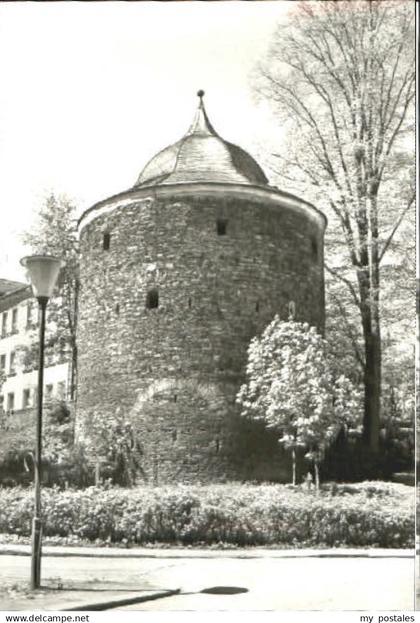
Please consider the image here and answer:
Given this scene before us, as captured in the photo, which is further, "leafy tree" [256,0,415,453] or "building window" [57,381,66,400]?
"building window" [57,381,66,400]

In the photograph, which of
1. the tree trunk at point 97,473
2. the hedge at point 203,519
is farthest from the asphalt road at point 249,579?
the tree trunk at point 97,473

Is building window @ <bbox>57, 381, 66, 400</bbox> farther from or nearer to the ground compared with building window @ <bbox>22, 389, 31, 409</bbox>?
farther from the ground

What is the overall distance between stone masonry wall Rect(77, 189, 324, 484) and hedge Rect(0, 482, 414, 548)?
13.0 ft

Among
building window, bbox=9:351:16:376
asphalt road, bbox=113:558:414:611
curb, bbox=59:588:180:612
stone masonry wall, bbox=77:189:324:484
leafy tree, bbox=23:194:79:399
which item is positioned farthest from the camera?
stone masonry wall, bbox=77:189:324:484

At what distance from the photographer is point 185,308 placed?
18.6m

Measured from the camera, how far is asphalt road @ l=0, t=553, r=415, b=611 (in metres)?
8.88

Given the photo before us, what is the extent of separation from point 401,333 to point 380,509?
2.92 metres

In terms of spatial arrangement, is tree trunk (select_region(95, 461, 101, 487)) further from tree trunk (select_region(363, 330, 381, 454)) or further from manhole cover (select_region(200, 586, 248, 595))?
manhole cover (select_region(200, 586, 248, 595))

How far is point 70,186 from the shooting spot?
12.9 meters

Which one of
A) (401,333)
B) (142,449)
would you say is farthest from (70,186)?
(142,449)

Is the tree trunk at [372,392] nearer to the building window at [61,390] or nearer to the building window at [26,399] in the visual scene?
the building window at [61,390]

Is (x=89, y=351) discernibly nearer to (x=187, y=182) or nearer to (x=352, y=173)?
(x=187, y=182)

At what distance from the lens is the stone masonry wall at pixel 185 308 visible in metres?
18.0

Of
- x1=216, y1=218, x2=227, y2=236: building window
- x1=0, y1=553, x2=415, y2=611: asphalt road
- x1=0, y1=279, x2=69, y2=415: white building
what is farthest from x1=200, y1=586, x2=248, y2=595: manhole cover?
x1=216, y1=218, x2=227, y2=236: building window
